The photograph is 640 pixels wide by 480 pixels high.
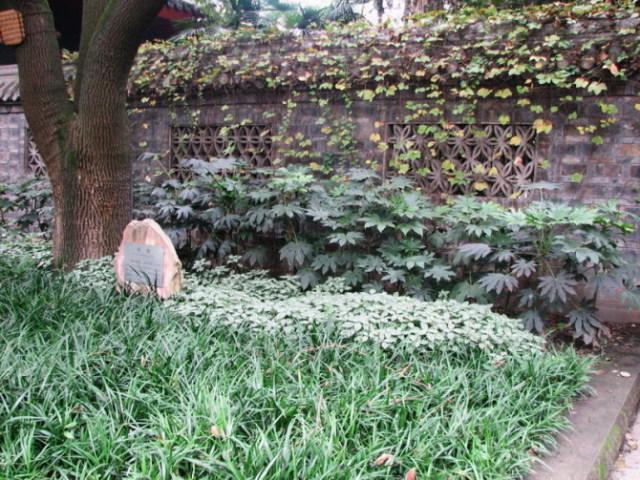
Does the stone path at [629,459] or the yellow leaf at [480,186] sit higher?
the yellow leaf at [480,186]

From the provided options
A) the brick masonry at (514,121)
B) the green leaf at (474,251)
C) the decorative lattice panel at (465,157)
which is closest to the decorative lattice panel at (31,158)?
the brick masonry at (514,121)

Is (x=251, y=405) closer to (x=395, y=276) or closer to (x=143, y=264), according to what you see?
(x=143, y=264)

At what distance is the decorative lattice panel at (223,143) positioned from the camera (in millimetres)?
7871

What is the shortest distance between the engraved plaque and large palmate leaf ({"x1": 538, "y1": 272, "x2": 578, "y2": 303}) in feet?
9.59

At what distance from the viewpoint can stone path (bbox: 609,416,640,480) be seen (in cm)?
340

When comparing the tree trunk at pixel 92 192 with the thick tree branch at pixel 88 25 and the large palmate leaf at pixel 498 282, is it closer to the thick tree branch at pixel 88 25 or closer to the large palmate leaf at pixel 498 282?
the thick tree branch at pixel 88 25

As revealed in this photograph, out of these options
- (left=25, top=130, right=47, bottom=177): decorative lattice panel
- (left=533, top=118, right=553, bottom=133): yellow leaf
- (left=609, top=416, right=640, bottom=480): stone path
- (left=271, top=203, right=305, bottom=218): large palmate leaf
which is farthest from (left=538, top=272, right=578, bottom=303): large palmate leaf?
(left=25, top=130, right=47, bottom=177): decorative lattice panel

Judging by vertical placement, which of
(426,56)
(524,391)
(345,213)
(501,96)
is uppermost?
(426,56)

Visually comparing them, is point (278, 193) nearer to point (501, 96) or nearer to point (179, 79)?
point (501, 96)

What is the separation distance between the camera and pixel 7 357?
132 inches

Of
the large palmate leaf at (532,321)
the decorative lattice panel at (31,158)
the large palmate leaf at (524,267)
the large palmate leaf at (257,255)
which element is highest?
the decorative lattice panel at (31,158)

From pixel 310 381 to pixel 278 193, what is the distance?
291 cm

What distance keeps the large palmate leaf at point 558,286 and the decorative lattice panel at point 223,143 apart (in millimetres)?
4077

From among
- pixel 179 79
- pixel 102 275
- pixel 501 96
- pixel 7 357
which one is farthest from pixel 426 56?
pixel 7 357
